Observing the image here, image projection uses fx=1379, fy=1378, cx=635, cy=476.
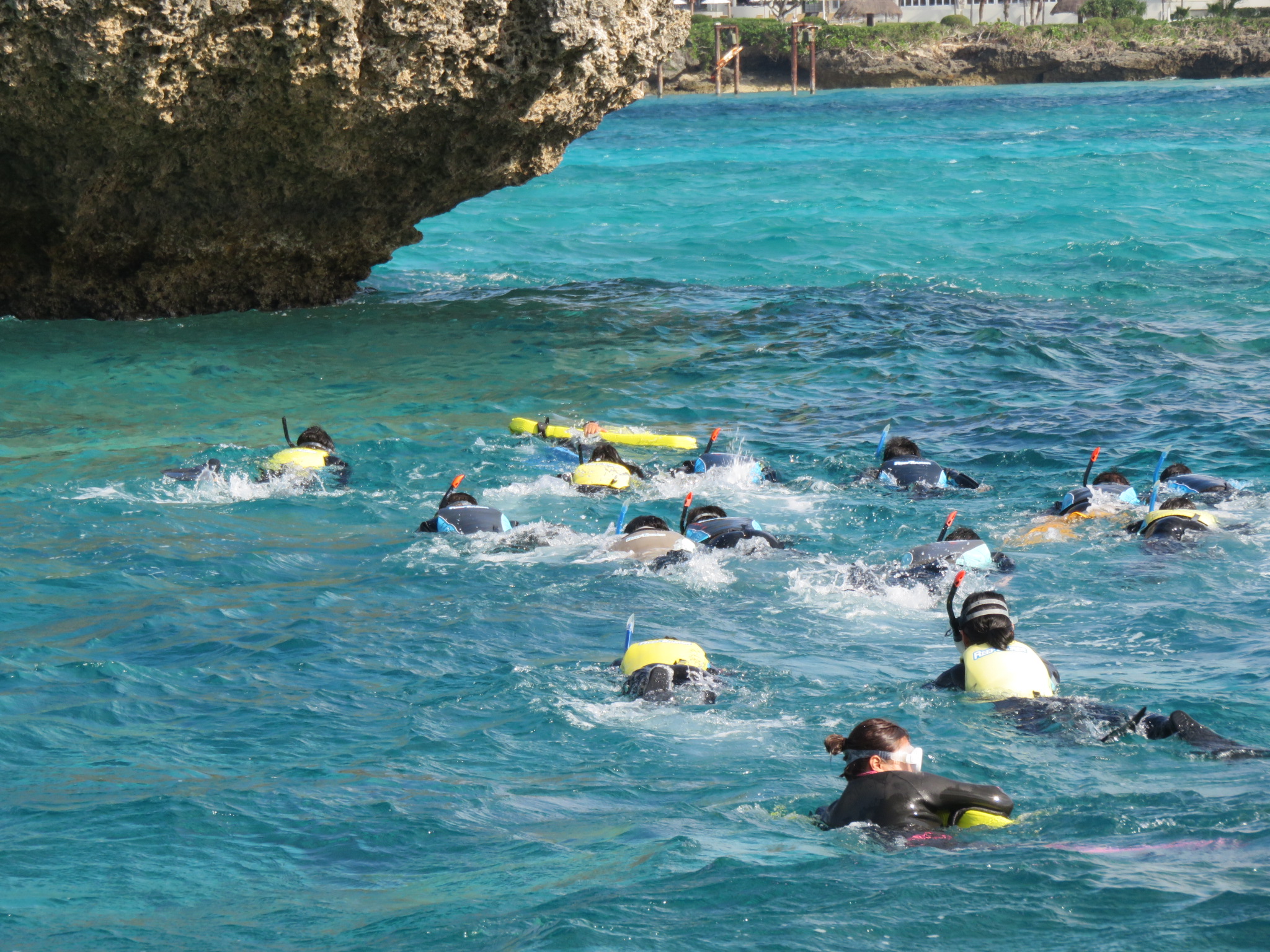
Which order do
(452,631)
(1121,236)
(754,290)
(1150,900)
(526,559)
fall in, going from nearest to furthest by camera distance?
(1150,900)
(452,631)
(526,559)
(754,290)
(1121,236)

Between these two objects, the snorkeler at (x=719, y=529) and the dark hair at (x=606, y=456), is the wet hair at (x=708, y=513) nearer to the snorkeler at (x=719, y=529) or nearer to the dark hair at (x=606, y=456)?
the snorkeler at (x=719, y=529)

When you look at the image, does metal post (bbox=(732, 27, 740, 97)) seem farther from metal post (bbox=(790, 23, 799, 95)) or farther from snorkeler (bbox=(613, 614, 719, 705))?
snorkeler (bbox=(613, 614, 719, 705))

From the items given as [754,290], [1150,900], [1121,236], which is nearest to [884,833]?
[1150,900]

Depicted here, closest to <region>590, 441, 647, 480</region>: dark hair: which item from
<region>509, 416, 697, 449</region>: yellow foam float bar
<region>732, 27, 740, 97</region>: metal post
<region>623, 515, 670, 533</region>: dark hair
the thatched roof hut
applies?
<region>509, 416, 697, 449</region>: yellow foam float bar

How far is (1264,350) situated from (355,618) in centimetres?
1516

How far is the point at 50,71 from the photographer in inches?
677

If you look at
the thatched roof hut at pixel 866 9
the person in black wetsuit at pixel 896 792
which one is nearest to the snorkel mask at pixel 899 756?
the person in black wetsuit at pixel 896 792

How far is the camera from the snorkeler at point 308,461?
14.8 m

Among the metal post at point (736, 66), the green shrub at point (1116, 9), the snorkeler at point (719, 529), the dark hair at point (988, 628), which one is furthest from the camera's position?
the green shrub at point (1116, 9)

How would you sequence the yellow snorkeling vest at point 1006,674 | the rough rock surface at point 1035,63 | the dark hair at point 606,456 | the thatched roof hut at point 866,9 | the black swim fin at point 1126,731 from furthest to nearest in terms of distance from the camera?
the thatched roof hut at point 866,9
the rough rock surface at point 1035,63
the dark hair at point 606,456
the yellow snorkeling vest at point 1006,674
the black swim fin at point 1126,731

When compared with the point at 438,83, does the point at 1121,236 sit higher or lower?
lower

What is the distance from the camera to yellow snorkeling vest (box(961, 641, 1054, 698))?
8.87 metres

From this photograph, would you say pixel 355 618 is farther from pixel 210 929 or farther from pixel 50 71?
pixel 50 71

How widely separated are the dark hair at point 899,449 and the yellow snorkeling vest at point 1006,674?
6.14 m
